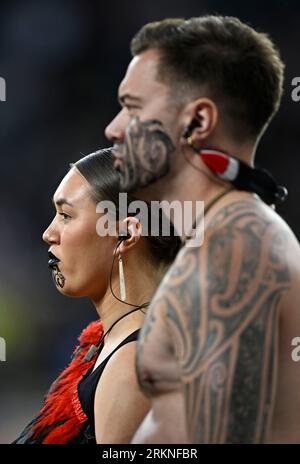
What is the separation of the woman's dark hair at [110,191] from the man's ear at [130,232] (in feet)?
0.12

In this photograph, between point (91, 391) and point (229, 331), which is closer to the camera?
point (229, 331)

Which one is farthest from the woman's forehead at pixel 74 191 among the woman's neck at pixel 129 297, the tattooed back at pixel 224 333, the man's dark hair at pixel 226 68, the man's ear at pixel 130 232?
the tattooed back at pixel 224 333

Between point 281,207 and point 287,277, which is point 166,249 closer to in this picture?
point 287,277

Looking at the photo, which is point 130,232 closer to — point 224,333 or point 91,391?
point 91,391

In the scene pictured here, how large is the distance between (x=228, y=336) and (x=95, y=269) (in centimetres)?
100

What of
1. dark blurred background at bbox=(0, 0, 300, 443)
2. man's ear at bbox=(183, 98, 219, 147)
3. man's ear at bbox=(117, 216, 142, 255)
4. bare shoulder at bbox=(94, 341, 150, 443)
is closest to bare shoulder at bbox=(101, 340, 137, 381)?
bare shoulder at bbox=(94, 341, 150, 443)

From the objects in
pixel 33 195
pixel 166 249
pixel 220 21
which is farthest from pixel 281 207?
pixel 220 21

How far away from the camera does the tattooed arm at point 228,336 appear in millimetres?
1479

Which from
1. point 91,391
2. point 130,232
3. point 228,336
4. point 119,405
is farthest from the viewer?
point 130,232

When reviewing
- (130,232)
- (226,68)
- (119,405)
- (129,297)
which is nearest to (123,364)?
(119,405)

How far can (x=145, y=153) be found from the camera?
1.76 metres

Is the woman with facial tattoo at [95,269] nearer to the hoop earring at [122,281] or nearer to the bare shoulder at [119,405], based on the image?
the hoop earring at [122,281]

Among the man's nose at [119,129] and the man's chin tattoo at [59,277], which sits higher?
the man's nose at [119,129]

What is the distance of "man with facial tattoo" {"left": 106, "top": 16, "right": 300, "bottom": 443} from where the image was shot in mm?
1491
